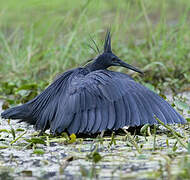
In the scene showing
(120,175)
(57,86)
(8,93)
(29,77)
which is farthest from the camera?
(29,77)

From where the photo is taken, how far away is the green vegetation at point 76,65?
285cm

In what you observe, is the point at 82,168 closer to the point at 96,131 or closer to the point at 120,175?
the point at 120,175

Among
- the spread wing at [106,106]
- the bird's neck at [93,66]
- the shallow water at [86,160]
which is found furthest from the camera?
the bird's neck at [93,66]

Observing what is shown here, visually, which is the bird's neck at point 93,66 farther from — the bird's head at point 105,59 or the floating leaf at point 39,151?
the floating leaf at point 39,151

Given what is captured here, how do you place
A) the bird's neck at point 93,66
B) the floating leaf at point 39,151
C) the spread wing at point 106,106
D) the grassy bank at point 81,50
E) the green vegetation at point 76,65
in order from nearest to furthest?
the green vegetation at point 76,65 < the floating leaf at point 39,151 < the spread wing at point 106,106 < the bird's neck at point 93,66 < the grassy bank at point 81,50

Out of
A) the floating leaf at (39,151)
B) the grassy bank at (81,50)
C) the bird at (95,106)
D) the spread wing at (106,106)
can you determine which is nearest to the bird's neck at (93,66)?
the bird at (95,106)

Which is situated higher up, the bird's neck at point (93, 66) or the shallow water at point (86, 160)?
the bird's neck at point (93, 66)

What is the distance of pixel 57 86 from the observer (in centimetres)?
408

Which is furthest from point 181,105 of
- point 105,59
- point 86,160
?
point 86,160

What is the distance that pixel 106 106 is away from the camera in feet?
12.3

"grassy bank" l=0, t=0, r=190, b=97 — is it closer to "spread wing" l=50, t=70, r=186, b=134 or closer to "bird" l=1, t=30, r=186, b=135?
"bird" l=1, t=30, r=186, b=135

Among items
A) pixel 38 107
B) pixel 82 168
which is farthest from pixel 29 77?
pixel 82 168

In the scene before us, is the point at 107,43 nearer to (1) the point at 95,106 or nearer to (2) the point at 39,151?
(1) the point at 95,106

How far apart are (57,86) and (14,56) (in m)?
3.08
